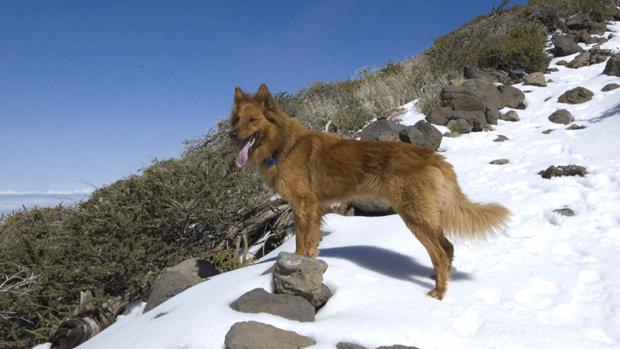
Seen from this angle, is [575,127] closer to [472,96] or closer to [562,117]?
[562,117]

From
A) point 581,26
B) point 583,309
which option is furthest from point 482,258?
point 581,26

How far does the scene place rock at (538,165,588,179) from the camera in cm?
645

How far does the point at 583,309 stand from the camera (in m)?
3.51

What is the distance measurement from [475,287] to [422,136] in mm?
5156

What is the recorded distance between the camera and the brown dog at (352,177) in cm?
391

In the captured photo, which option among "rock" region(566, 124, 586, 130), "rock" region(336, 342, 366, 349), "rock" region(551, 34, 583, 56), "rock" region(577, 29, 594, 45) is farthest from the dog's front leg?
"rock" region(577, 29, 594, 45)

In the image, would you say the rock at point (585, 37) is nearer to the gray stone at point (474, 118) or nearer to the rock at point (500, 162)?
the gray stone at point (474, 118)

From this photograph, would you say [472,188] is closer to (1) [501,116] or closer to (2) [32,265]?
(1) [501,116]

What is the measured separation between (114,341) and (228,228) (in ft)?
10.2

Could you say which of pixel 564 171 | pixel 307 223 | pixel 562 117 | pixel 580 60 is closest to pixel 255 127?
pixel 307 223

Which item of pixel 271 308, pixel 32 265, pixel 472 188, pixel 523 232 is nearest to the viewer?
pixel 271 308

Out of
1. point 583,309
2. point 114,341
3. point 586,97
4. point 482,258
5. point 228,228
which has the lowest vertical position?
point 583,309

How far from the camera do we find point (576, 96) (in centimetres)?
1048

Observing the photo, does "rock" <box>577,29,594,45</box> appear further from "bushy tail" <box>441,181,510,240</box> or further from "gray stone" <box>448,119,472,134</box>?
"bushy tail" <box>441,181,510,240</box>
